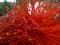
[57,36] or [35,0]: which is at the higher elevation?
[35,0]

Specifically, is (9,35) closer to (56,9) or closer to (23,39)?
(23,39)

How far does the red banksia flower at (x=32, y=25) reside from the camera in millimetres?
494

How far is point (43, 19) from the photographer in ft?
1.70

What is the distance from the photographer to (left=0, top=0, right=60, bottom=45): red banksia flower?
1.62 ft

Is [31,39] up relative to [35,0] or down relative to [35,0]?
down

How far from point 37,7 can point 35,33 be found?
9cm

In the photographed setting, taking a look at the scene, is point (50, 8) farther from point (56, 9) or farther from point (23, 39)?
point (23, 39)

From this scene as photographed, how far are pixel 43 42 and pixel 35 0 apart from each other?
5.4 inches

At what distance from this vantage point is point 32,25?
1.66 ft

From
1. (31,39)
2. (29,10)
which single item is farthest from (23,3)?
(31,39)

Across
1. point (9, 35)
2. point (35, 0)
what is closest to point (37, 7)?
point (35, 0)

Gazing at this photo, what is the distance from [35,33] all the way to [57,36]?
0.07 meters

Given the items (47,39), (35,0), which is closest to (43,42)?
(47,39)

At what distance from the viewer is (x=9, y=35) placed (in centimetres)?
50
